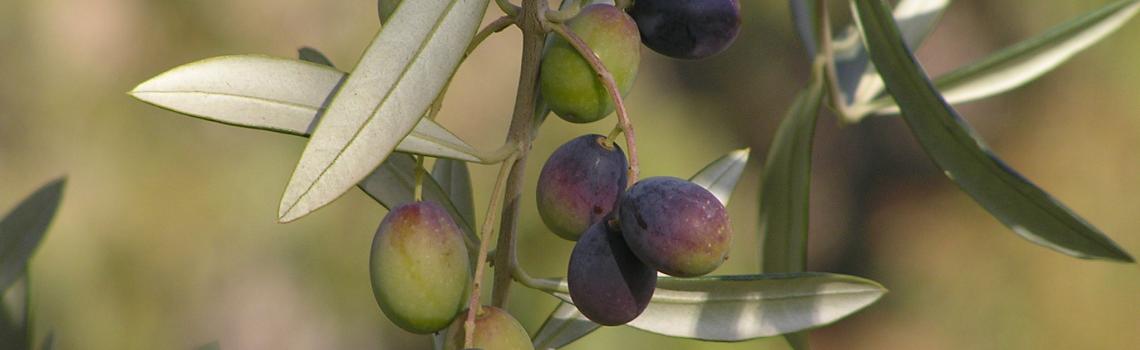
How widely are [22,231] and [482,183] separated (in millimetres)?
967

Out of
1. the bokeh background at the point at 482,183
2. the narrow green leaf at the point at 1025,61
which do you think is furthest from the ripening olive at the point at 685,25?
the bokeh background at the point at 482,183

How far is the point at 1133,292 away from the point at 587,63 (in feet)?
5.49

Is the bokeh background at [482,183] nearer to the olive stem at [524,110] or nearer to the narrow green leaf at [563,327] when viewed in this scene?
the narrow green leaf at [563,327]

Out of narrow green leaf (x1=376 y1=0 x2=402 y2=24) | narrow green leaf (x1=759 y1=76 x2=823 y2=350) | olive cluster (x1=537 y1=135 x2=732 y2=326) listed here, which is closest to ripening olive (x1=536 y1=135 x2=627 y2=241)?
olive cluster (x1=537 y1=135 x2=732 y2=326)

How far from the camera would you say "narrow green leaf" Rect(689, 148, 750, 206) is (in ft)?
2.28

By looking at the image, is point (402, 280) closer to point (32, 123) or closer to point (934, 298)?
point (32, 123)

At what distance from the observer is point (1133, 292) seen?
1897 millimetres

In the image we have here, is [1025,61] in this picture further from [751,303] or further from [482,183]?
[482,183]

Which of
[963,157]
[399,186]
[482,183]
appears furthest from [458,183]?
[482,183]

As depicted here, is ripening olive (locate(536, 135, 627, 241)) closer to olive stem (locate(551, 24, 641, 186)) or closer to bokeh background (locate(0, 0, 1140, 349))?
olive stem (locate(551, 24, 641, 186))

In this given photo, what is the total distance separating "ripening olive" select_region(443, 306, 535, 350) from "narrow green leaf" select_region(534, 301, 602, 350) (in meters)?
0.14

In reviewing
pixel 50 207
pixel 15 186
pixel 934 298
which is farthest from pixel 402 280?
pixel 934 298

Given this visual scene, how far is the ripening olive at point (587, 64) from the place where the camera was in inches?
20.0

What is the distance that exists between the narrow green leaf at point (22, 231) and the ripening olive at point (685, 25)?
0.37 meters
